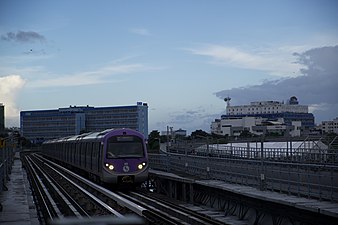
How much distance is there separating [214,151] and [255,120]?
2914 inches

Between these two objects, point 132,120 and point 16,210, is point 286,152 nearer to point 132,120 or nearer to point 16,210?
point 16,210

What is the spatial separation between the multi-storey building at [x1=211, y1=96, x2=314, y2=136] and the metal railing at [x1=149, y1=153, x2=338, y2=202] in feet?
157

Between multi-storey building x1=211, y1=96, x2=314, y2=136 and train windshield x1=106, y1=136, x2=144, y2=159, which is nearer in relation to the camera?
train windshield x1=106, y1=136, x2=144, y2=159

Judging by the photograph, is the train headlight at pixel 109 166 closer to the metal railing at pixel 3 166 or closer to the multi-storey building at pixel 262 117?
the metal railing at pixel 3 166

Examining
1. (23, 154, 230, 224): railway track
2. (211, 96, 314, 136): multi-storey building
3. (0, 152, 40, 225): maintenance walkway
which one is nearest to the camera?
(0, 152, 40, 225): maintenance walkway

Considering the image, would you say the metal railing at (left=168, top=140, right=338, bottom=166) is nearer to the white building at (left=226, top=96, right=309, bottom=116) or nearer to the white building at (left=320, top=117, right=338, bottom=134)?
the white building at (left=320, top=117, right=338, bottom=134)

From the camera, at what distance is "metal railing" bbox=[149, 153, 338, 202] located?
13664mm

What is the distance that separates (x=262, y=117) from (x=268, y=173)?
331 feet

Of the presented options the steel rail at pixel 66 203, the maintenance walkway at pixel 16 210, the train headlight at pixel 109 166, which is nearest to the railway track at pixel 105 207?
the steel rail at pixel 66 203

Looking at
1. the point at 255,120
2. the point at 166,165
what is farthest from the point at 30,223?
the point at 255,120

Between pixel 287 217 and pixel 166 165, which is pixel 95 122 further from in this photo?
pixel 287 217

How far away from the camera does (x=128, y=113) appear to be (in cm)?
8088

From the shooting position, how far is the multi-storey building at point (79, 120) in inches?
3105

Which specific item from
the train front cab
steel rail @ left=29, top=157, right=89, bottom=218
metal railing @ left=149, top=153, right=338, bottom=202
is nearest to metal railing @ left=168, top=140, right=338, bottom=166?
metal railing @ left=149, top=153, right=338, bottom=202
